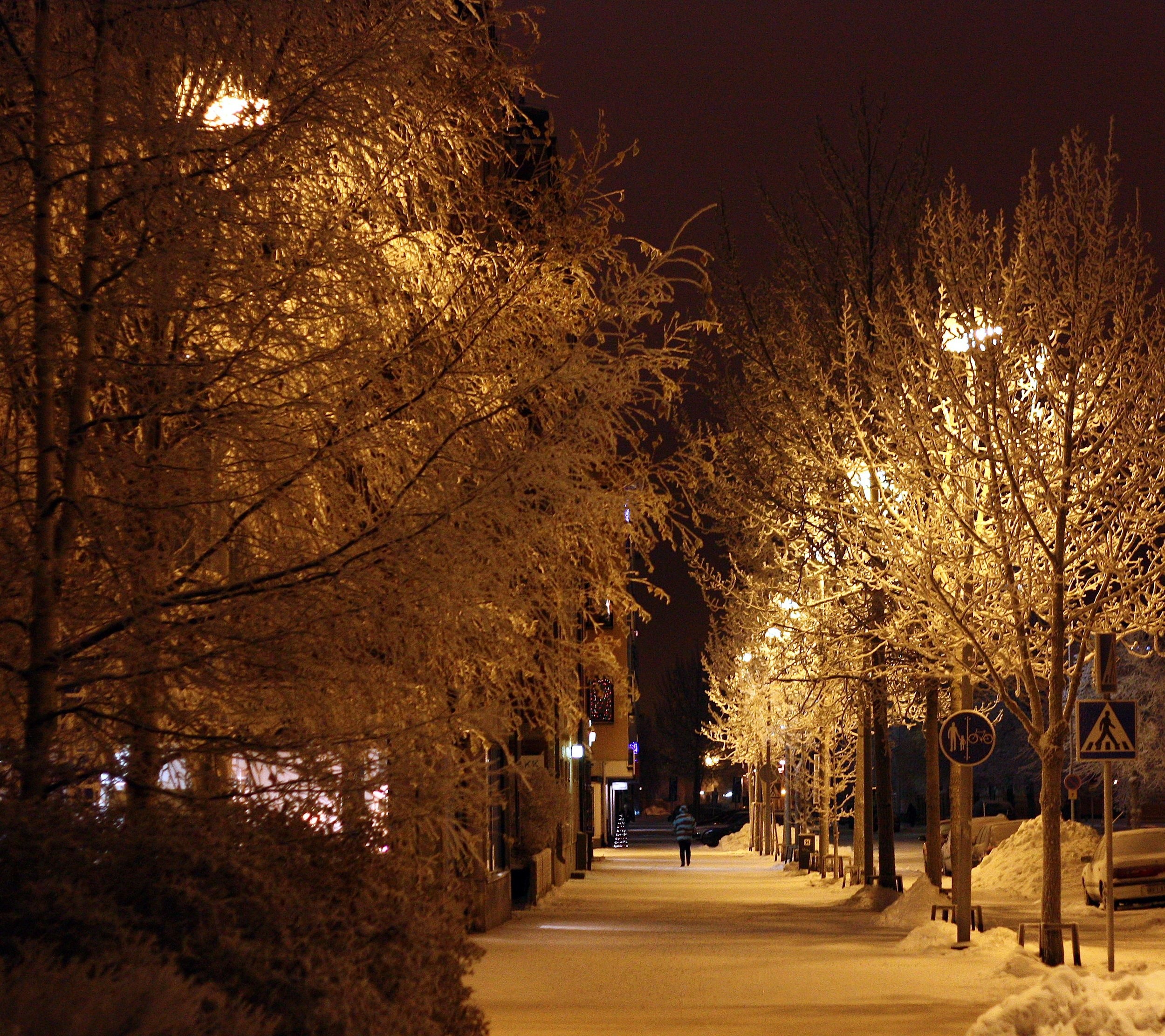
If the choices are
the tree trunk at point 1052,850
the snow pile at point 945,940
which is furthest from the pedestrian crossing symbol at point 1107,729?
the snow pile at point 945,940

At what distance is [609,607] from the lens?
31.5 feet

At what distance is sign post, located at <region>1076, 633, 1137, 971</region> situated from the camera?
1427 cm

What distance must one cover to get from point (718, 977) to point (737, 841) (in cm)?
5613

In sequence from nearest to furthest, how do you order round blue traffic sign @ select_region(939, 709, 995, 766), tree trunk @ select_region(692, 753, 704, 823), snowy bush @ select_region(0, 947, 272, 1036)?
snowy bush @ select_region(0, 947, 272, 1036), round blue traffic sign @ select_region(939, 709, 995, 766), tree trunk @ select_region(692, 753, 704, 823)

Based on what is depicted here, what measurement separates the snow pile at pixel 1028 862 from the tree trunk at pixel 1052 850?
15191 mm

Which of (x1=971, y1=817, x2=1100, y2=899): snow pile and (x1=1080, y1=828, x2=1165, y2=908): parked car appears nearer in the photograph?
(x1=1080, y1=828, x2=1165, y2=908): parked car

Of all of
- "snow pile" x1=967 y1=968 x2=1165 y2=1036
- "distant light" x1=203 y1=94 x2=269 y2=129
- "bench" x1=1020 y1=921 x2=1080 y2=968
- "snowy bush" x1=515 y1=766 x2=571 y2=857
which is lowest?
"bench" x1=1020 y1=921 x2=1080 y2=968

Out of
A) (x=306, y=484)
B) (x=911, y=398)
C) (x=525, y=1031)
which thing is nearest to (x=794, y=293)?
(x=911, y=398)

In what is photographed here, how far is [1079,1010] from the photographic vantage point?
9.66 meters

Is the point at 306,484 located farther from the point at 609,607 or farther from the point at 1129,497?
the point at 1129,497

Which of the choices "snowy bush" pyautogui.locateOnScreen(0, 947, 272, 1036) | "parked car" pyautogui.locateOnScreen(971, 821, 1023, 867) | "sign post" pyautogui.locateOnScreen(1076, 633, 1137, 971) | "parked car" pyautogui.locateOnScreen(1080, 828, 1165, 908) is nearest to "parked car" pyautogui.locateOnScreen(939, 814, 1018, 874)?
"parked car" pyautogui.locateOnScreen(971, 821, 1023, 867)

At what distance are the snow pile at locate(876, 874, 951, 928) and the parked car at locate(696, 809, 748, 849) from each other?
49737mm

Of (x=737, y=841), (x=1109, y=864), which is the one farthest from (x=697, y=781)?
(x=1109, y=864)

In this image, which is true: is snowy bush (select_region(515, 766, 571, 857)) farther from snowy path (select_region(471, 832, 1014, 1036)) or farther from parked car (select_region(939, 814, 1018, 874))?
parked car (select_region(939, 814, 1018, 874))
